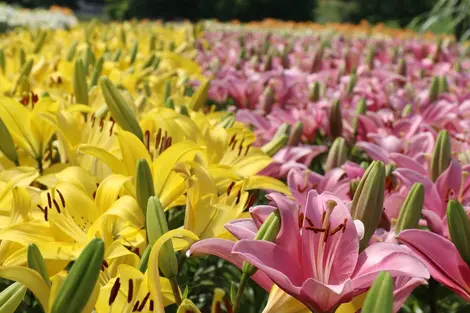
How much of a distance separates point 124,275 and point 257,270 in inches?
6.7

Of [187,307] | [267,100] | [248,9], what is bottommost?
[248,9]

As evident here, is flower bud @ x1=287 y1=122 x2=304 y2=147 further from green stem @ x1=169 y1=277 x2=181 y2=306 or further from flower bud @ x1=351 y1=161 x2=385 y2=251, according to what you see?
green stem @ x1=169 y1=277 x2=181 y2=306

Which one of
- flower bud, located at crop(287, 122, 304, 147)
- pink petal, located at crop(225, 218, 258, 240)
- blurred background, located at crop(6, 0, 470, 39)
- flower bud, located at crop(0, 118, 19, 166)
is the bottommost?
blurred background, located at crop(6, 0, 470, 39)

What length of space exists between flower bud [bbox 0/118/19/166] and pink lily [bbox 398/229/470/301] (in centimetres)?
75

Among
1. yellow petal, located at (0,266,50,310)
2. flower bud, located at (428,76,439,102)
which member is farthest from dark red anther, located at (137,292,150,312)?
flower bud, located at (428,76,439,102)

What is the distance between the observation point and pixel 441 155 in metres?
1.30

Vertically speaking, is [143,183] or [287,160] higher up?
[143,183]

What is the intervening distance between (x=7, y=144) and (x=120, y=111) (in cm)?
23

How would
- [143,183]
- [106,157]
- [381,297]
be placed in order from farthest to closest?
1. [106,157]
2. [143,183]
3. [381,297]

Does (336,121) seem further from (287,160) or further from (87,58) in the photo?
(87,58)

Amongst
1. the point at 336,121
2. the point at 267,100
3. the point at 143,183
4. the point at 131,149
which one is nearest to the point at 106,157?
the point at 131,149

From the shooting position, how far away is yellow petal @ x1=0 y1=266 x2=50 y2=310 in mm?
714

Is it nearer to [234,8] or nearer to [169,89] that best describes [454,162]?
[169,89]

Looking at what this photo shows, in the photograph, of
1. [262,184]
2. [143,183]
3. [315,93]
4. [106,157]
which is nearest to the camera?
[143,183]
